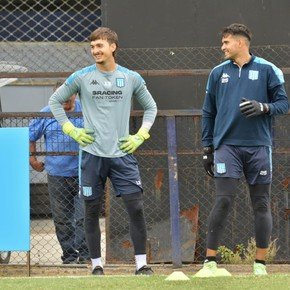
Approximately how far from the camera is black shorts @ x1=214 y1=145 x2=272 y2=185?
7.66 meters

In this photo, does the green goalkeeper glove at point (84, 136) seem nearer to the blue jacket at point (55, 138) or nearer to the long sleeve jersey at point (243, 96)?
the long sleeve jersey at point (243, 96)

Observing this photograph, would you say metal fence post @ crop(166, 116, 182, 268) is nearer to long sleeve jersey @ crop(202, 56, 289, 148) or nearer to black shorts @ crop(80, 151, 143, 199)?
black shorts @ crop(80, 151, 143, 199)

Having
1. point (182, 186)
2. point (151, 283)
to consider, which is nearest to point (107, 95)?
point (151, 283)

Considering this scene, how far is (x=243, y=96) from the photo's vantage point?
7.70m

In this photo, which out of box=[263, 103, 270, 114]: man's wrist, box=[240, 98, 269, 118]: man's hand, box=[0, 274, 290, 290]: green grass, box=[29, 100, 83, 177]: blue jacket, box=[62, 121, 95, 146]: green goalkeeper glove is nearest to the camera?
box=[0, 274, 290, 290]: green grass

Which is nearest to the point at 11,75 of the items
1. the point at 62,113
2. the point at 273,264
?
the point at 62,113

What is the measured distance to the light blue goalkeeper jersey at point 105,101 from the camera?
311 inches

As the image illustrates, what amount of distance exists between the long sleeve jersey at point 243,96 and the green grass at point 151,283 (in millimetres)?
1141

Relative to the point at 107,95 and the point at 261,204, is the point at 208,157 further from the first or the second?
the point at 107,95

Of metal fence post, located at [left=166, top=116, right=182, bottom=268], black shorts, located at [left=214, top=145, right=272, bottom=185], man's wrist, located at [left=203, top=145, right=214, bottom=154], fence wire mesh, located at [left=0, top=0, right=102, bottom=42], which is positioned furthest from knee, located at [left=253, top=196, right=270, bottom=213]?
fence wire mesh, located at [left=0, top=0, right=102, bottom=42]

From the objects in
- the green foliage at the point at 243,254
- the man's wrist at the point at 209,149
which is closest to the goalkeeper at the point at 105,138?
the man's wrist at the point at 209,149

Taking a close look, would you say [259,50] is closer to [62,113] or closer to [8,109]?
[62,113]

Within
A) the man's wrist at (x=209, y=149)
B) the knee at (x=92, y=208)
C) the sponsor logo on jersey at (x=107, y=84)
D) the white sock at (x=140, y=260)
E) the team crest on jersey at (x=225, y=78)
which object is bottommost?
the white sock at (x=140, y=260)

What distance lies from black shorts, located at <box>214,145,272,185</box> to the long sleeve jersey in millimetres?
52
